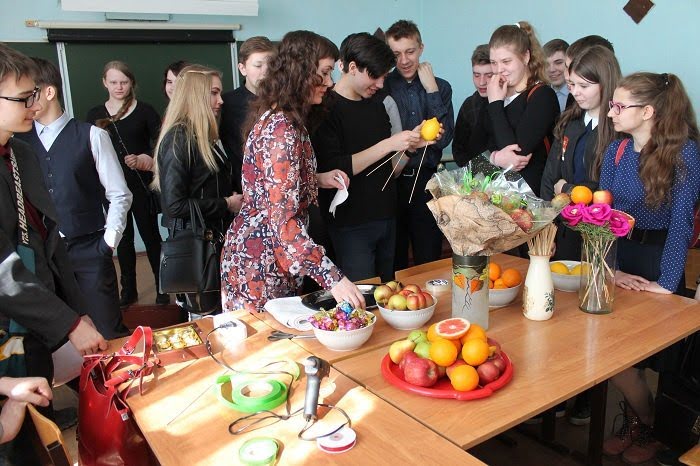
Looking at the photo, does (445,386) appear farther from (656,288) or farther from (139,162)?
(139,162)

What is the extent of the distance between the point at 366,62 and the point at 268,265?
0.95 metres

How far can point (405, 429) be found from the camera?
1.25m

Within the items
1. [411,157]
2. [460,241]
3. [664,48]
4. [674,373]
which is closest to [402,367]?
[460,241]

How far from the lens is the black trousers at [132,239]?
14.0 ft

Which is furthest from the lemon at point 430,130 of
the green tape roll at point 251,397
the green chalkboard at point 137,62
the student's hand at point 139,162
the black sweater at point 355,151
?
the green chalkboard at point 137,62

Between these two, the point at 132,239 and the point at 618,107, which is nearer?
the point at 618,107

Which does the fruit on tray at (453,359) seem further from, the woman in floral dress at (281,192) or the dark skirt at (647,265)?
the dark skirt at (647,265)

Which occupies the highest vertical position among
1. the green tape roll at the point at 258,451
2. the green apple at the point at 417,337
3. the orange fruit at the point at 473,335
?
the orange fruit at the point at 473,335

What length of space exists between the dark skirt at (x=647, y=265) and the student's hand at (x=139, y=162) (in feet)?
9.68

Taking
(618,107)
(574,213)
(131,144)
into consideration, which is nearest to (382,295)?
(574,213)

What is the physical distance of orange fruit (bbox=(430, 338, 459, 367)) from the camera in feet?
4.65

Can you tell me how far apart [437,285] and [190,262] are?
1.08m

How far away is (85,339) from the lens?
1.58 m

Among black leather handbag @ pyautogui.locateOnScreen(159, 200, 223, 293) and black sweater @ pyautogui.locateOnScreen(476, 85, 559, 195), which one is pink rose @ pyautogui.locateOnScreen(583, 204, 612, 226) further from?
black leather handbag @ pyautogui.locateOnScreen(159, 200, 223, 293)
